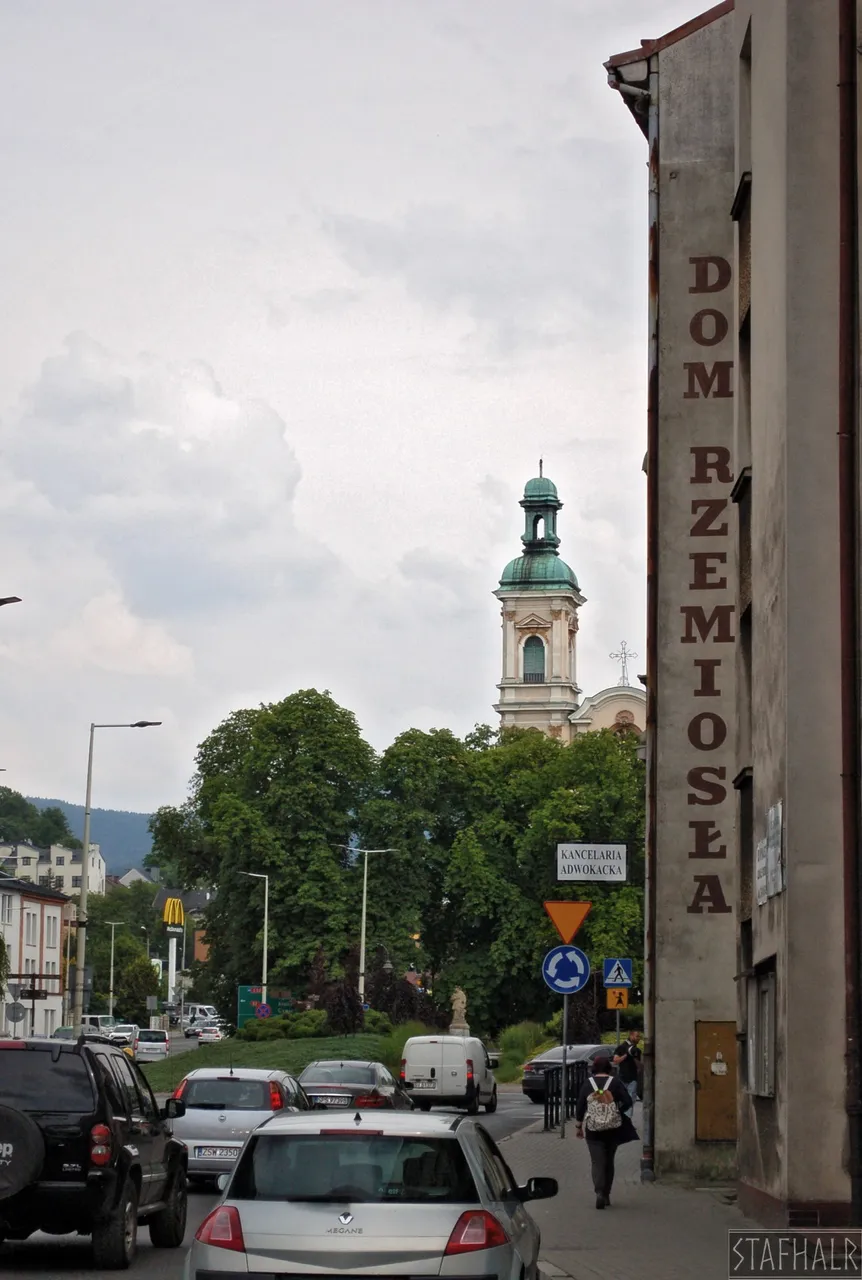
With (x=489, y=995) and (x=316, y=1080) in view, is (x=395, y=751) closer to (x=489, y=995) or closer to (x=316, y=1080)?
(x=489, y=995)

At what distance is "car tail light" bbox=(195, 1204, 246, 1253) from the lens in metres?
9.69

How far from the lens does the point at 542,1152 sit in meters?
31.4

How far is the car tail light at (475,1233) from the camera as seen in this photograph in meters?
9.66

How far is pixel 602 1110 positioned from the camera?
21922 mm

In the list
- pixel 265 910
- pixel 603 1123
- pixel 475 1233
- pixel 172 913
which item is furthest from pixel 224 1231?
pixel 172 913

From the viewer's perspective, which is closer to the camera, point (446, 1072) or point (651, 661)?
point (651, 661)

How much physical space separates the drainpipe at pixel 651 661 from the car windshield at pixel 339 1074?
23.8 ft

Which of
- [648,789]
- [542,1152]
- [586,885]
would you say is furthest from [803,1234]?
[586,885]

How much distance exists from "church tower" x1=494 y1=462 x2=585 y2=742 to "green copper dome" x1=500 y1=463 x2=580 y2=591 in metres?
0.07

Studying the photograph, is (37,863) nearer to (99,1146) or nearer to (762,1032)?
(762,1032)

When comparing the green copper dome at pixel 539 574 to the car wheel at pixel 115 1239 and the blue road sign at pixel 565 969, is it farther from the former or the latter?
the car wheel at pixel 115 1239

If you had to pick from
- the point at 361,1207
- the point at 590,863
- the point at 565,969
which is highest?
the point at 590,863

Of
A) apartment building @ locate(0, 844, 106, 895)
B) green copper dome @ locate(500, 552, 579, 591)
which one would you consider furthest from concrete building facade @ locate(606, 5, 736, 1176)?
apartment building @ locate(0, 844, 106, 895)

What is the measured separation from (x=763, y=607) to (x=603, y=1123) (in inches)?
248
